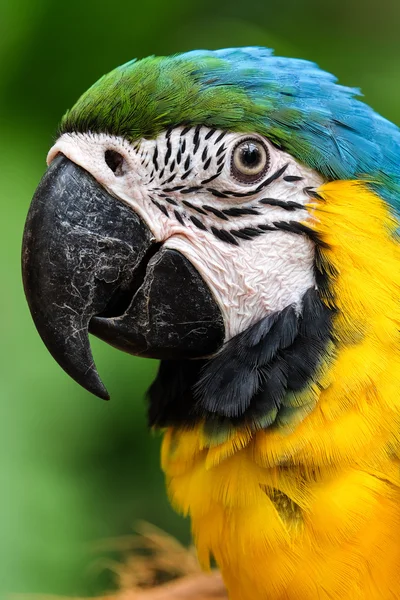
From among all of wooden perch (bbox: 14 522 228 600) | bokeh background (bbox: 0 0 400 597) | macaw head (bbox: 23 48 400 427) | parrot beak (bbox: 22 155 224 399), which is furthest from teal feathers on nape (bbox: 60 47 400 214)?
bokeh background (bbox: 0 0 400 597)

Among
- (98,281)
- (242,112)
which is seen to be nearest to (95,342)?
(98,281)

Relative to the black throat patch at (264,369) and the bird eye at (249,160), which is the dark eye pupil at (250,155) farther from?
the black throat patch at (264,369)

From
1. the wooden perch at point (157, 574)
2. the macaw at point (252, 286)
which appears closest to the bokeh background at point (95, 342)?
the wooden perch at point (157, 574)

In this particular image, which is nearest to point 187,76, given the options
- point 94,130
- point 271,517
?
point 94,130

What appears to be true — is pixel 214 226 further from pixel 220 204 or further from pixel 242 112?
pixel 242 112

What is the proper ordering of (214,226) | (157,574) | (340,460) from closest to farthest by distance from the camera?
(340,460), (214,226), (157,574)

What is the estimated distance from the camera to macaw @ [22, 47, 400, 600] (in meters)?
0.97

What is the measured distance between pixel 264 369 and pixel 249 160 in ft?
1.02

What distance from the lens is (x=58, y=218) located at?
1020 millimetres

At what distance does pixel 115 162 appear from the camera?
1.06m

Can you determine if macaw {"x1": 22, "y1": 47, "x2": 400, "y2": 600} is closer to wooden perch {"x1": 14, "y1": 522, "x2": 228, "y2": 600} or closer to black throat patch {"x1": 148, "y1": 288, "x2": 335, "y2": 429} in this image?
black throat patch {"x1": 148, "y1": 288, "x2": 335, "y2": 429}

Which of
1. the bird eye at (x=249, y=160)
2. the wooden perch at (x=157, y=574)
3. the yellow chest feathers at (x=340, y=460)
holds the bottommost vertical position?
the wooden perch at (x=157, y=574)

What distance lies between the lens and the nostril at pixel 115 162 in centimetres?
105

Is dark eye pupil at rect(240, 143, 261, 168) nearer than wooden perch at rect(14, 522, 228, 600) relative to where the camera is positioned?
Yes
